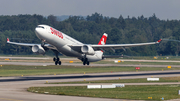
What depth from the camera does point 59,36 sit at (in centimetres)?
5700

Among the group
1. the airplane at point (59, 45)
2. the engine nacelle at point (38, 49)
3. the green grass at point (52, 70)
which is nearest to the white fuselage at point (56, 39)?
the airplane at point (59, 45)

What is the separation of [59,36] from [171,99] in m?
30.4

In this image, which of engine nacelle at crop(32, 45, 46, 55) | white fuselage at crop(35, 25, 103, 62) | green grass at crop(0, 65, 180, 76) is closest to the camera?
white fuselage at crop(35, 25, 103, 62)

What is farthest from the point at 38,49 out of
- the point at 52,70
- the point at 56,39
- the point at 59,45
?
the point at 52,70

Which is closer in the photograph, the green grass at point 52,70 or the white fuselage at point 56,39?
the white fuselage at point 56,39

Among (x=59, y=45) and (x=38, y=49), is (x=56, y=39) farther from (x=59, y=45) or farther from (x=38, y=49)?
(x=38, y=49)

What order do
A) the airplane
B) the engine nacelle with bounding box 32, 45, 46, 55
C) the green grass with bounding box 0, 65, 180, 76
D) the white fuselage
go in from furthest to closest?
the green grass with bounding box 0, 65, 180, 76
the engine nacelle with bounding box 32, 45, 46, 55
the airplane
the white fuselage

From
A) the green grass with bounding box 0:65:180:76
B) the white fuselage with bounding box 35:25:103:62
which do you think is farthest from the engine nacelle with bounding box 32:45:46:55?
the green grass with bounding box 0:65:180:76

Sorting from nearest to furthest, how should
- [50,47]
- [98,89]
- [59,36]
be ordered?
[98,89] < [59,36] < [50,47]

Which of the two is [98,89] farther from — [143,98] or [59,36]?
[59,36]

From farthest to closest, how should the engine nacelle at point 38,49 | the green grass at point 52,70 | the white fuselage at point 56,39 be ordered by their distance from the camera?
the green grass at point 52,70
the engine nacelle at point 38,49
the white fuselage at point 56,39

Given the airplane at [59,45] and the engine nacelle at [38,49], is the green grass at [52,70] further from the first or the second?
the engine nacelle at [38,49]

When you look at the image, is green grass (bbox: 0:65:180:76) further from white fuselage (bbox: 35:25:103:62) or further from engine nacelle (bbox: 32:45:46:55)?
white fuselage (bbox: 35:25:103:62)

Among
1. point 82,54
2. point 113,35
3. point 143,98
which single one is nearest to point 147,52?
point 113,35
